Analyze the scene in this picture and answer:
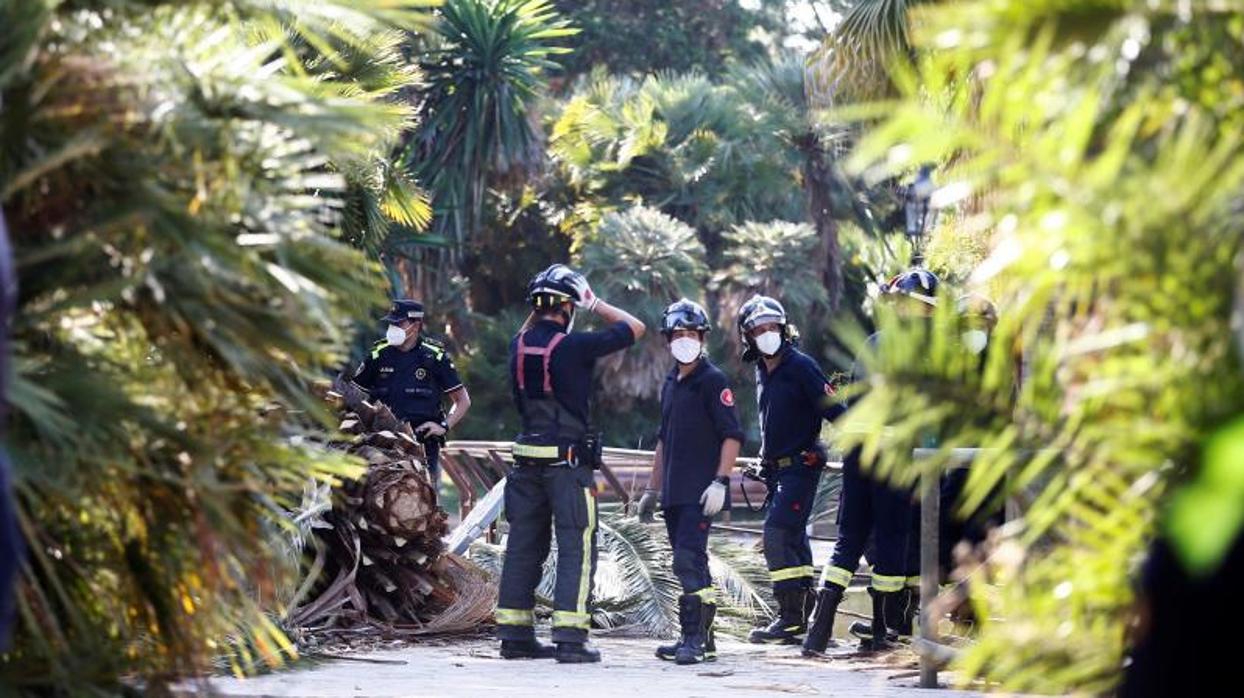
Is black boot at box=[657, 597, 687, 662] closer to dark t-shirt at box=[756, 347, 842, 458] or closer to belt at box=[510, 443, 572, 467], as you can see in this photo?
belt at box=[510, 443, 572, 467]

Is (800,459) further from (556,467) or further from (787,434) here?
(556,467)

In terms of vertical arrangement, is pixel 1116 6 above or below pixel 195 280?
above

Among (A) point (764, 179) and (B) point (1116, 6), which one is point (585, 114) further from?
(B) point (1116, 6)

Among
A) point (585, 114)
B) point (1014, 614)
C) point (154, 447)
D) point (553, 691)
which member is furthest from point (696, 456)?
point (585, 114)

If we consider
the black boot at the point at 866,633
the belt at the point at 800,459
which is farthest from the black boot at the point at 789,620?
the belt at the point at 800,459

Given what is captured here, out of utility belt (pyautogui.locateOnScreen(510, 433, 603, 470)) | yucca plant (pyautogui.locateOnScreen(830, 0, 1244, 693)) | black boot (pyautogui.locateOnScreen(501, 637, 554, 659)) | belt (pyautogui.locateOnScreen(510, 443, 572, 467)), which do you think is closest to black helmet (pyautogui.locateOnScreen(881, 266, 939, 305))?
utility belt (pyautogui.locateOnScreen(510, 433, 603, 470))

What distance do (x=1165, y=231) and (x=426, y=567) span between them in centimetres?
859

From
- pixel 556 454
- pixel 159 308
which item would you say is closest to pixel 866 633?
pixel 556 454

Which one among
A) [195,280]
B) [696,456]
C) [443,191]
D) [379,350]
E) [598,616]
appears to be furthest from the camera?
[443,191]

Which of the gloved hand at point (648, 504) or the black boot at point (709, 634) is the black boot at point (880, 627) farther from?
the gloved hand at point (648, 504)

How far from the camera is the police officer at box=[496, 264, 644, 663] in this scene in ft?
Answer: 33.4

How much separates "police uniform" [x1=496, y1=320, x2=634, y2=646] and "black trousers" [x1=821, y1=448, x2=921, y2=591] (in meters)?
1.27

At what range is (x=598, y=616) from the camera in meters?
12.0

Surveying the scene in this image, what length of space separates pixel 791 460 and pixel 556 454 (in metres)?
1.67
